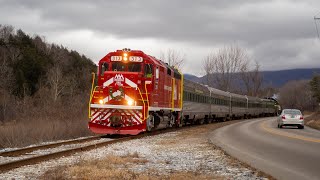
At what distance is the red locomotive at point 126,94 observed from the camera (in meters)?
19.7

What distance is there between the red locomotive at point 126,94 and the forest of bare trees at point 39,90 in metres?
3.09

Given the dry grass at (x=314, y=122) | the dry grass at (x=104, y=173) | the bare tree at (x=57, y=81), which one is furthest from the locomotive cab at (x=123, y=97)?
the bare tree at (x=57, y=81)

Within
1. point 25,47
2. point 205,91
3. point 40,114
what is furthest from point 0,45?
point 40,114

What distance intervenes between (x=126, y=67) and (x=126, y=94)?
181 cm

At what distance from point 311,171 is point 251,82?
106298 millimetres

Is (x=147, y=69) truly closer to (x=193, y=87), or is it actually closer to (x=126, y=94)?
(x=126, y=94)

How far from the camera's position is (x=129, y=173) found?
30.8 feet

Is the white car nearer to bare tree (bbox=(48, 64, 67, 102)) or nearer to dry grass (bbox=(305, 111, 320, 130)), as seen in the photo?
dry grass (bbox=(305, 111, 320, 130))

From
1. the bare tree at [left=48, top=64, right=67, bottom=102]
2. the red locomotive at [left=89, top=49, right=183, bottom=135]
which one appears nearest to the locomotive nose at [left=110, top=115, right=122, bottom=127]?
the red locomotive at [left=89, top=49, right=183, bottom=135]

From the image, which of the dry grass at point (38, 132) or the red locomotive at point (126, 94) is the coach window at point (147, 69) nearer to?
the red locomotive at point (126, 94)

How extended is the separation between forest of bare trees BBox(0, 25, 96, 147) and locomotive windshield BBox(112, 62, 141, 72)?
456 centimetres

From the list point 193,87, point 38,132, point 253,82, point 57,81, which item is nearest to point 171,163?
point 38,132

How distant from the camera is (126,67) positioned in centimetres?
2112

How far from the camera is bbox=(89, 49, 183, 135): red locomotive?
19.7m
